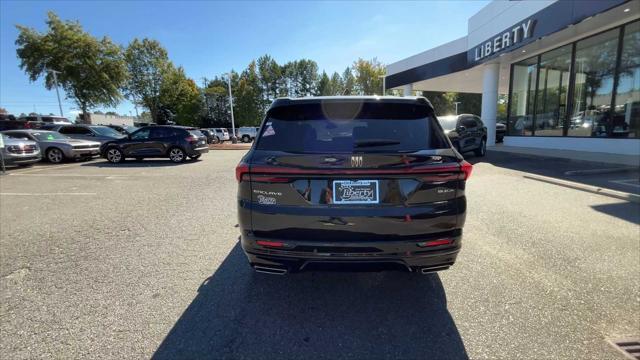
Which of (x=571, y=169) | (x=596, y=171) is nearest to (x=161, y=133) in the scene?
(x=571, y=169)

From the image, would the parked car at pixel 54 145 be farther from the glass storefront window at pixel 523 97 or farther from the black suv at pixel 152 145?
the glass storefront window at pixel 523 97

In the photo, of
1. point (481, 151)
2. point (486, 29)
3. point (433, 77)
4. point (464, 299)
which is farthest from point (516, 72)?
point (464, 299)

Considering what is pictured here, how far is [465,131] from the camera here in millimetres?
12352

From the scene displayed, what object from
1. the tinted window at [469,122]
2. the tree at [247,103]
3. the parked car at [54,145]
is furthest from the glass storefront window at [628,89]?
the tree at [247,103]

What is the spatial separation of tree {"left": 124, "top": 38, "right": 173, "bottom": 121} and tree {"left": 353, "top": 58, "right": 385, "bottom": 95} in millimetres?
30036

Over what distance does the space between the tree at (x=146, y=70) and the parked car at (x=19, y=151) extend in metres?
39.1

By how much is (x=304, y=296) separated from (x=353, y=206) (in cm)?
117

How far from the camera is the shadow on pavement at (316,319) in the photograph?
2.30m

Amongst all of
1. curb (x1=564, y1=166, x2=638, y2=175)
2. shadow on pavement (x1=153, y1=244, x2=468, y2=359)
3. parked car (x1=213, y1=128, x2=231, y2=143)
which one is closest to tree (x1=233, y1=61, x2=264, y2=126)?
parked car (x1=213, y1=128, x2=231, y2=143)

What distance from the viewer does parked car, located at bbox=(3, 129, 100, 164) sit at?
13.5 m

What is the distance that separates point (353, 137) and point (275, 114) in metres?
0.78

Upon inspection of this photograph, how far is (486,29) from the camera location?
1781cm

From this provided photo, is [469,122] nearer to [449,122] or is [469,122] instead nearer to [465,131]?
[465,131]

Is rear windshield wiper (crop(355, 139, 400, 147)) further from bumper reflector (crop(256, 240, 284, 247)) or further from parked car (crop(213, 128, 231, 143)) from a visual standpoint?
parked car (crop(213, 128, 231, 143))
